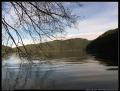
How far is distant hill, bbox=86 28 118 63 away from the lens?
7493 millimetres

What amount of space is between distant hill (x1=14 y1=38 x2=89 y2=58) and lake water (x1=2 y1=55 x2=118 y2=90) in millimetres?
329

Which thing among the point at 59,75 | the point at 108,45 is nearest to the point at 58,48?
the point at 59,75

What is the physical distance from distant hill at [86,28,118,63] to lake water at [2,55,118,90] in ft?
1.61

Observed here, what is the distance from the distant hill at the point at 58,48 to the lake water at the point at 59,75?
13.0 inches

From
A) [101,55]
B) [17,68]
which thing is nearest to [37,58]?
[17,68]

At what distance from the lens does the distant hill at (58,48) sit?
24.6ft

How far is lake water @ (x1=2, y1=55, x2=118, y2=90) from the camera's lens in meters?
6.66

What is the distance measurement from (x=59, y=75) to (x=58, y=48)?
1.02m

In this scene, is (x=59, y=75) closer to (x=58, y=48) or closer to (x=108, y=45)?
(x=58, y=48)

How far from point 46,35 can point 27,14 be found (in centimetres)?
133

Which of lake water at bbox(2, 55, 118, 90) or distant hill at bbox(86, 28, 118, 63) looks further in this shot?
distant hill at bbox(86, 28, 118, 63)

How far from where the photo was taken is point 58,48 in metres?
8.17

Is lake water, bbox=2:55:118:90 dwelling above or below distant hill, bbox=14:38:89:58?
below

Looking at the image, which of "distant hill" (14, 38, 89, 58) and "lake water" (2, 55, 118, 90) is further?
"distant hill" (14, 38, 89, 58)
